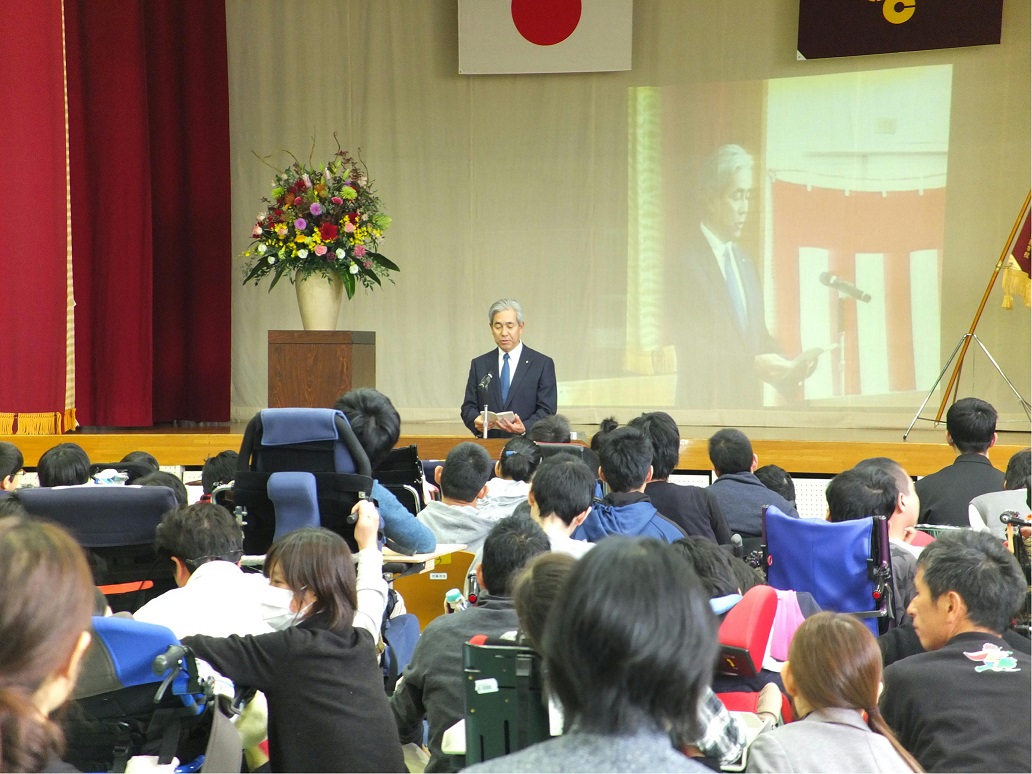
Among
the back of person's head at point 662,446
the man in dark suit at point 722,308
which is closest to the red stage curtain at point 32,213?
the back of person's head at point 662,446

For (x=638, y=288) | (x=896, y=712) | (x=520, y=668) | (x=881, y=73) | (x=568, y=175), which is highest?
(x=881, y=73)

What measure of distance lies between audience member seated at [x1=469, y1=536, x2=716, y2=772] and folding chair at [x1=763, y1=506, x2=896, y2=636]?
1.97 meters

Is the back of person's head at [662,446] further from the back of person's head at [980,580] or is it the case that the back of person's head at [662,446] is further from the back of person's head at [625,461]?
the back of person's head at [980,580]

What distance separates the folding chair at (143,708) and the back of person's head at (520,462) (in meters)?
2.03

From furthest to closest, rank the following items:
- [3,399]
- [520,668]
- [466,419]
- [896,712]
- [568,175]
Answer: [568,175], [3,399], [466,419], [896,712], [520,668]

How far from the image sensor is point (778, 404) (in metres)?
8.20

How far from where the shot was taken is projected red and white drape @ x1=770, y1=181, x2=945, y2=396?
799 centimetres

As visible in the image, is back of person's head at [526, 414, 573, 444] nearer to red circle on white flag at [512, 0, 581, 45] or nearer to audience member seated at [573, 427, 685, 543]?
audience member seated at [573, 427, 685, 543]

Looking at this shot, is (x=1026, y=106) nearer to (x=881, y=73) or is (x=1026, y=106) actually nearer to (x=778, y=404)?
(x=881, y=73)

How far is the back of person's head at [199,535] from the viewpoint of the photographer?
2590 mm

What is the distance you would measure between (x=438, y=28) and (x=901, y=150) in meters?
3.65

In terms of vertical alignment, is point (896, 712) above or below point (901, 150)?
below

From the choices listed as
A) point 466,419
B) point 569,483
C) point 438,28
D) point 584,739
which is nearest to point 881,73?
point 438,28

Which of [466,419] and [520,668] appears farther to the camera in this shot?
[466,419]
